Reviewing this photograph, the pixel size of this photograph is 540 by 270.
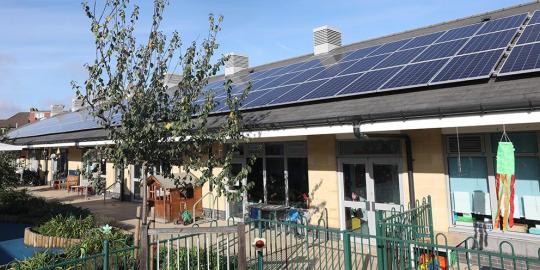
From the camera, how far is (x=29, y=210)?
546 inches

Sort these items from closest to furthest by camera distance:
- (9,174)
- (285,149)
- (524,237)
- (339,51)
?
(524,237) → (285,149) → (339,51) → (9,174)

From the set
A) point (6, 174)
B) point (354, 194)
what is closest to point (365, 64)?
point (354, 194)

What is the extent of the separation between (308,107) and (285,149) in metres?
2.51

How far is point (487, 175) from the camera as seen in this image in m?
7.99

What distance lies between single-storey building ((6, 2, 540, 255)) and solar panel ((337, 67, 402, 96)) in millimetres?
36

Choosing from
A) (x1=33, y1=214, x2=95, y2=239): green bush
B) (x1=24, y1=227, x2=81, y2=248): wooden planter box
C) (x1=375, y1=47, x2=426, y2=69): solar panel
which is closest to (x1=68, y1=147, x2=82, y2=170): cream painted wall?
(x1=33, y1=214, x2=95, y2=239): green bush

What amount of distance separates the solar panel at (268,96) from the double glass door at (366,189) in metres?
2.65

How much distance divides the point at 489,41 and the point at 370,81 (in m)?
2.92

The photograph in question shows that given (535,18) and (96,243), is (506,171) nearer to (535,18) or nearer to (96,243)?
(535,18)

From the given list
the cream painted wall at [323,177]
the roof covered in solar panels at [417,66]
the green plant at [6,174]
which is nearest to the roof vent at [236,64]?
the roof covered in solar panels at [417,66]

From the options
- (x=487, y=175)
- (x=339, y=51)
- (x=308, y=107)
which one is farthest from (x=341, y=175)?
(x=339, y=51)

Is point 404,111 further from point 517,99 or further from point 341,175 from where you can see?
point 341,175

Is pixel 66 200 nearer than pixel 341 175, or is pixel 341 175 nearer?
pixel 341 175

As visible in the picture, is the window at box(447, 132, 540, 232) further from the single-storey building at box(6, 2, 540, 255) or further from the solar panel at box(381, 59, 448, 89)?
the solar panel at box(381, 59, 448, 89)
